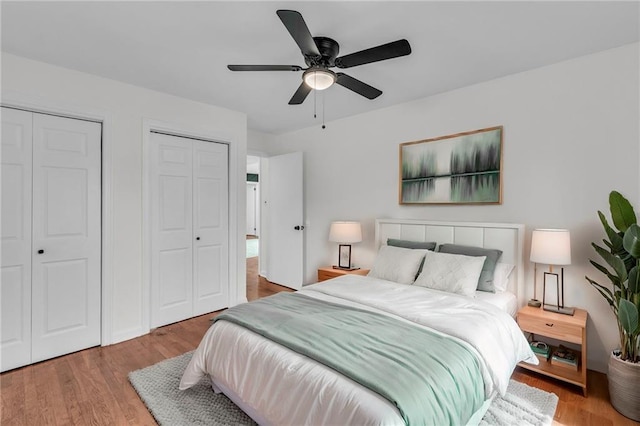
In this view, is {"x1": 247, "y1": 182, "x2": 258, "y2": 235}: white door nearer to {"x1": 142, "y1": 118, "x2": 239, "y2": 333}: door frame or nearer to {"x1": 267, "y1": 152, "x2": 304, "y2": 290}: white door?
{"x1": 267, "y1": 152, "x2": 304, "y2": 290}: white door

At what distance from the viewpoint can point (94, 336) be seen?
9.59 feet

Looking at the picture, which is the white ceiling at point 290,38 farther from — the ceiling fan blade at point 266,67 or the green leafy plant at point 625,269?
the green leafy plant at point 625,269

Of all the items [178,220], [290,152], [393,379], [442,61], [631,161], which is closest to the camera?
[393,379]

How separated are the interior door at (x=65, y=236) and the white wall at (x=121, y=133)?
12 cm

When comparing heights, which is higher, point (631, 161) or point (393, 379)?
point (631, 161)

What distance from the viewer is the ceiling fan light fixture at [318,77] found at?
2.03 m

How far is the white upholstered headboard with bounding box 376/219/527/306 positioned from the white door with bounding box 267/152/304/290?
1.48 meters

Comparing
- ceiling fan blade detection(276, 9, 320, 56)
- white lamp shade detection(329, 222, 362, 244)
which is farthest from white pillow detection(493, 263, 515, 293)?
ceiling fan blade detection(276, 9, 320, 56)

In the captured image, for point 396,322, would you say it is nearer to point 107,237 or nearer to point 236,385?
point 236,385

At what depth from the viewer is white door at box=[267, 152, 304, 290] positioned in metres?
4.66

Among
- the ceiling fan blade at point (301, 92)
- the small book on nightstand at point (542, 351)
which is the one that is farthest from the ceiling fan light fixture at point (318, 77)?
the small book on nightstand at point (542, 351)

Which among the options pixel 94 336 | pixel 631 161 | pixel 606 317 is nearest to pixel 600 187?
pixel 631 161

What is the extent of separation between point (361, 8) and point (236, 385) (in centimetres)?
233

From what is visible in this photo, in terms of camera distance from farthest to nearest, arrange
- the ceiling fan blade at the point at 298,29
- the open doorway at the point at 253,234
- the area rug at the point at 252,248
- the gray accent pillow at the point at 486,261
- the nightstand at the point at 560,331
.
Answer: the area rug at the point at 252,248
the open doorway at the point at 253,234
the gray accent pillow at the point at 486,261
the nightstand at the point at 560,331
the ceiling fan blade at the point at 298,29
